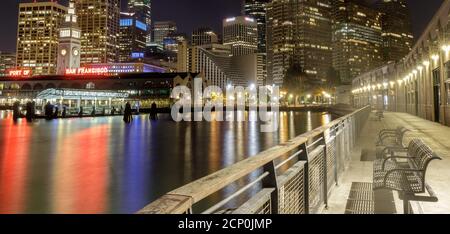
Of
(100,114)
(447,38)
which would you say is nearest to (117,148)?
(447,38)

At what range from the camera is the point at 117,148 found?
44.4ft

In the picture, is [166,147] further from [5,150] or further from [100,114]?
[100,114]

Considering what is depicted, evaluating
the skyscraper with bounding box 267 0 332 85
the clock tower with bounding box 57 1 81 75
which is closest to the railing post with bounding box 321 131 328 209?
the clock tower with bounding box 57 1 81 75

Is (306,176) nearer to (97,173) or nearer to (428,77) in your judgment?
(97,173)

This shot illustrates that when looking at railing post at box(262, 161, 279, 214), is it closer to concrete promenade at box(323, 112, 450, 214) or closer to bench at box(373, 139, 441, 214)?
bench at box(373, 139, 441, 214)

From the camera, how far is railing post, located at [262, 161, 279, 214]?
2.93 metres

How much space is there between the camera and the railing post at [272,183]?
2.93 m

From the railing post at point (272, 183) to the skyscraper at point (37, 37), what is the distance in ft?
659

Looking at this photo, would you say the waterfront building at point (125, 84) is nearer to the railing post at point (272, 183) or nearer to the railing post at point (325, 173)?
the railing post at point (325, 173)

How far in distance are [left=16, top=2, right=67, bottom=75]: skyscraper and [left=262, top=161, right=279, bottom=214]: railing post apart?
20087 centimetres

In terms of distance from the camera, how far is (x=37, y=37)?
183m

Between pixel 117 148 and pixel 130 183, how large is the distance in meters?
6.35
